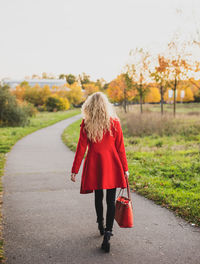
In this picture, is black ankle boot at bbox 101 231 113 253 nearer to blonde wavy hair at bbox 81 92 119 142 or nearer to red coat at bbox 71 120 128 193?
red coat at bbox 71 120 128 193

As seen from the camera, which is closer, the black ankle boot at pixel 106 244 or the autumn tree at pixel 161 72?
the black ankle boot at pixel 106 244

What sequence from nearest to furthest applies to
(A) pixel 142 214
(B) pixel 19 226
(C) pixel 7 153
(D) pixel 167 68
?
(B) pixel 19 226 < (A) pixel 142 214 < (C) pixel 7 153 < (D) pixel 167 68

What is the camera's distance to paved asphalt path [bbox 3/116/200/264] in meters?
3.15

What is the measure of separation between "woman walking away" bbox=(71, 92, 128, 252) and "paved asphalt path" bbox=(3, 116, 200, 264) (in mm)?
378

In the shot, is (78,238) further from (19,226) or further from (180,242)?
(180,242)

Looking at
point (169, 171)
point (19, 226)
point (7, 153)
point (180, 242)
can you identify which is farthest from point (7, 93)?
point (180, 242)

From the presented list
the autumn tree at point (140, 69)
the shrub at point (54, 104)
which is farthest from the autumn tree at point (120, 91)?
the shrub at point (54, 104)

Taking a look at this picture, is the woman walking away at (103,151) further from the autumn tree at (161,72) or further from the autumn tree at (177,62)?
the autumn tree at (161,72)

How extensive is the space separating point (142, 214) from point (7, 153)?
7.74 m

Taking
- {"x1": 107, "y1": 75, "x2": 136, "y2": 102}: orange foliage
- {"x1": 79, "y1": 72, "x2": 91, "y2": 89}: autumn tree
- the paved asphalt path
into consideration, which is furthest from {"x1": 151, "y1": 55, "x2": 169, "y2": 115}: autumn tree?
{"x1": 79, "y1": 72, "x2": 91, "y2": 89}: autumn tree

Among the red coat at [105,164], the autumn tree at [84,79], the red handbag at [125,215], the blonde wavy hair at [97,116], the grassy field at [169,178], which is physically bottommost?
the grassy field at [169,178]

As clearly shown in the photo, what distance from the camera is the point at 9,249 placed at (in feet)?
11.0

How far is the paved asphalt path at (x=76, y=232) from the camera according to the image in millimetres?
3148

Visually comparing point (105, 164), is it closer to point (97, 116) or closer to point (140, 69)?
point (97, 116)
